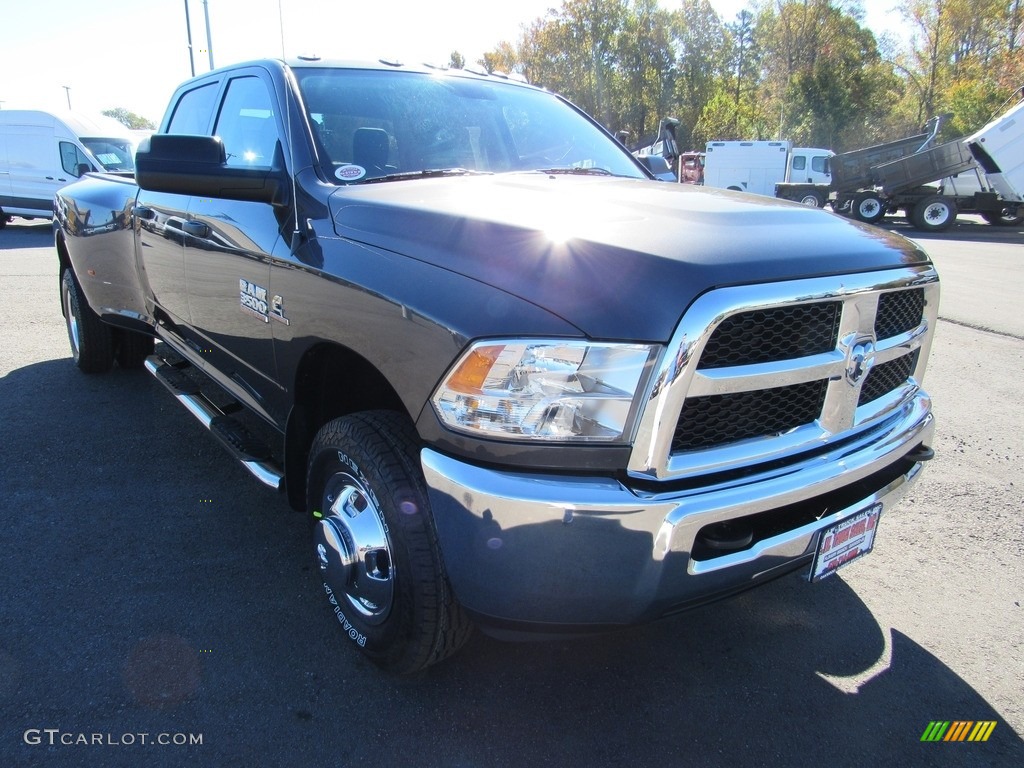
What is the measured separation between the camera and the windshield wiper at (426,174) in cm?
264

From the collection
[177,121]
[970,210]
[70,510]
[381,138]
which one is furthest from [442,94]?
[970,210]

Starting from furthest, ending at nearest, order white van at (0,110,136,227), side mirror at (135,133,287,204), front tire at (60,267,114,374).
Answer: white van at (0,110,136,227) → front tire at (60,267,114,374) → side mirror at (135,133,287,204)

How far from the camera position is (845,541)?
2.14 m

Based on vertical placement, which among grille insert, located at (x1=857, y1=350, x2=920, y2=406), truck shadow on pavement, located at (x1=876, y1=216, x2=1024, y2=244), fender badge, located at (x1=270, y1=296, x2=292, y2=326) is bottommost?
truck shadow on pavement, located at (x1=876, y1=216, x2=1024, y2=244)

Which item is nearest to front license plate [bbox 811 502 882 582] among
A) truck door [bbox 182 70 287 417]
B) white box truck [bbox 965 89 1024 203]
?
truck door [bbox 182 70 287 417]

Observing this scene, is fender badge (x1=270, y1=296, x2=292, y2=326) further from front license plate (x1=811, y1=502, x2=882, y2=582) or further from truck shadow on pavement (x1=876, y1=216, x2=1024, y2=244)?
truck shadow on pavement (x1=876, y1=216, x2=1024, y2=244)

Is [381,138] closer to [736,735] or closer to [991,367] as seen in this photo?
[736,735]

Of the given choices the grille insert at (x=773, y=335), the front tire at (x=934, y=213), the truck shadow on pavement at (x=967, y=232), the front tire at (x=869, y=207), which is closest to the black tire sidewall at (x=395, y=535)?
the grille insert at (x=773, y=335)

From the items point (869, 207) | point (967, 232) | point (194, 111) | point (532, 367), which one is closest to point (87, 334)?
point (194, 111)

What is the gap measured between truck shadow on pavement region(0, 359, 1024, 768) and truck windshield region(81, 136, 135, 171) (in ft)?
50.1

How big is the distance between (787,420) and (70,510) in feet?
10.4

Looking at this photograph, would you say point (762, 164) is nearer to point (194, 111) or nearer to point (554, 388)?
point (194, 111)

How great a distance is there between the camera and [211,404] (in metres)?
3.65

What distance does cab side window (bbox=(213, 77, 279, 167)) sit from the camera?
292 cm
